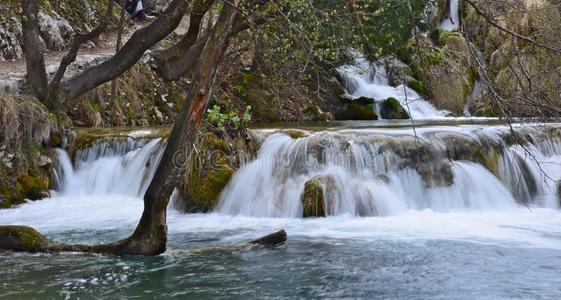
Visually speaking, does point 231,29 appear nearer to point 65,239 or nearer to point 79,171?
point 65,239

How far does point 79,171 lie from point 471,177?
689cm

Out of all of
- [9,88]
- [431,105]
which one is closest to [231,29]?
[9,88]

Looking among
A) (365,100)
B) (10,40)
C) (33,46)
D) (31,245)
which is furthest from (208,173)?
(365,100)

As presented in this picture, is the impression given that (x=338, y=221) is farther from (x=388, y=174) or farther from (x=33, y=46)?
(x=33, y=46)

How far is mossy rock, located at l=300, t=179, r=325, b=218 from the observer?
29.4 ft

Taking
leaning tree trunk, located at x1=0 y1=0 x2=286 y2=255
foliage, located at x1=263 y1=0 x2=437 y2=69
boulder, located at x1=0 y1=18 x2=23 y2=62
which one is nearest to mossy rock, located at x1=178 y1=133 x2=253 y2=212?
foliage, located at x1=263 y1=0 x2=437 y2=69

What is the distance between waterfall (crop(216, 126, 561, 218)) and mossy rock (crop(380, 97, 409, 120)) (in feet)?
23.6

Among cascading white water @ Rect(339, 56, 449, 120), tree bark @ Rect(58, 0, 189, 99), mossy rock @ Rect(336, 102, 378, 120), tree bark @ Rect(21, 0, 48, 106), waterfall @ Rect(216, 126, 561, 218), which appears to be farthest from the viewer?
cascading white water @ Rect(339, 56, 449, 120)

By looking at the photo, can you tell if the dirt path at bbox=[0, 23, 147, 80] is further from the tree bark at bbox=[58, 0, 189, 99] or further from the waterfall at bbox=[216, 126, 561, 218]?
the waterfall at bbox=[216, 126, 561, 218]

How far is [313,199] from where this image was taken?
29.7ft

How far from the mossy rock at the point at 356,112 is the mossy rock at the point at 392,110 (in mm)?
505

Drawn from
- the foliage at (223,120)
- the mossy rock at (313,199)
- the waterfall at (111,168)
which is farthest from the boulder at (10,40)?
the mossy rock at (313,199)

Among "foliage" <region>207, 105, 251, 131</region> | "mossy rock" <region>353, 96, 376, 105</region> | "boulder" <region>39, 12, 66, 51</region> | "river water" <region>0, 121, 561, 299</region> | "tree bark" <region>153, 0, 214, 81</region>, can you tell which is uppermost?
"boulder" <region>39, 12, 66, 51</region>

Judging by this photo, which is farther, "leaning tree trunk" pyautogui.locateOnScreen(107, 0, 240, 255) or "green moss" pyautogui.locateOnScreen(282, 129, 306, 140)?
"green moss" pyautogui.locateOnScreen(282, 129, 306, 140)
